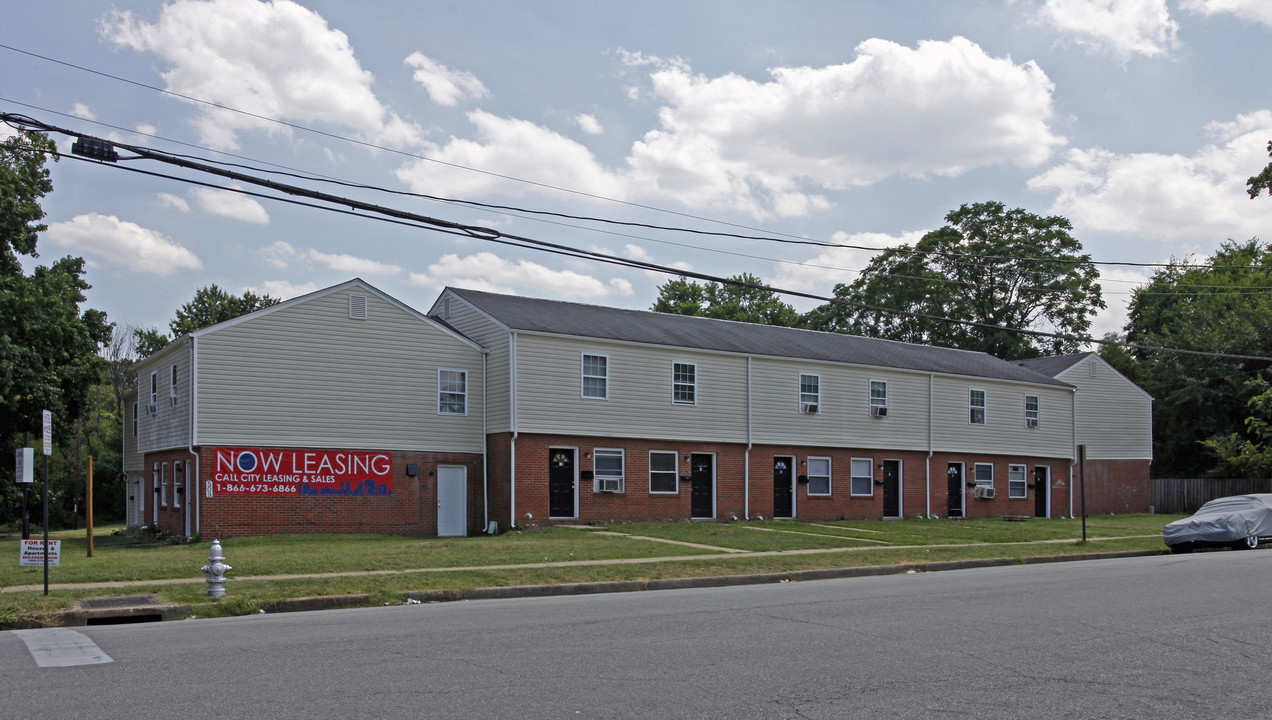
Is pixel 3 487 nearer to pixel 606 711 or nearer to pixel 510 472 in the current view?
pixel 510 472

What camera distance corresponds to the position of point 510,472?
26.5 metres

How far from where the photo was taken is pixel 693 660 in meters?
8.41

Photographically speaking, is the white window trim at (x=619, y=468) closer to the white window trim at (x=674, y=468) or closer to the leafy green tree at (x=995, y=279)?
the white window trim at (x=674, y=468)

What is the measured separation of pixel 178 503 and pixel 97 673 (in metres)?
19.4

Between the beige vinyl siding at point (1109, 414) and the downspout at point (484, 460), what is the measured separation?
79.0 feet

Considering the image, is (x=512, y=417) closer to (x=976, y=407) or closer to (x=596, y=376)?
(x=596, y=376)

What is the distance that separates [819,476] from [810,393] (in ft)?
8.78

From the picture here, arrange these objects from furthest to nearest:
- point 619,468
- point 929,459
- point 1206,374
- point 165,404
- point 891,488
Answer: point 1206,374 < point 929,459 < point 891,488 < point 619,468 < point 165,404

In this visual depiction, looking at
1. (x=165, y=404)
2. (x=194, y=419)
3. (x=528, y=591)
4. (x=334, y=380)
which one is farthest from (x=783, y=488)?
(x=528, y=591)

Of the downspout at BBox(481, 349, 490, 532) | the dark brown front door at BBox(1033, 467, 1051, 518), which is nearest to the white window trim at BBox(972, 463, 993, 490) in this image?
the dark brown front door at BBox(1033, 467, 1051, 518)

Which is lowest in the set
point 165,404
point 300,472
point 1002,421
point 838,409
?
point 300,472

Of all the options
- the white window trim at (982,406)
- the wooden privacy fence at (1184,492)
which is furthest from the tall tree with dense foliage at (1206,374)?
the white window trim at (982,406)

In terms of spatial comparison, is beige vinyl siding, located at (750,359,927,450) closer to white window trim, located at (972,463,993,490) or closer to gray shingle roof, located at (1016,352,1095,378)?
white window trim, located at (972,463,993,490)

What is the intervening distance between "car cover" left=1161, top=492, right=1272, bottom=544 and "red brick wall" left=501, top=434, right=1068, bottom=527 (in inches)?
445
